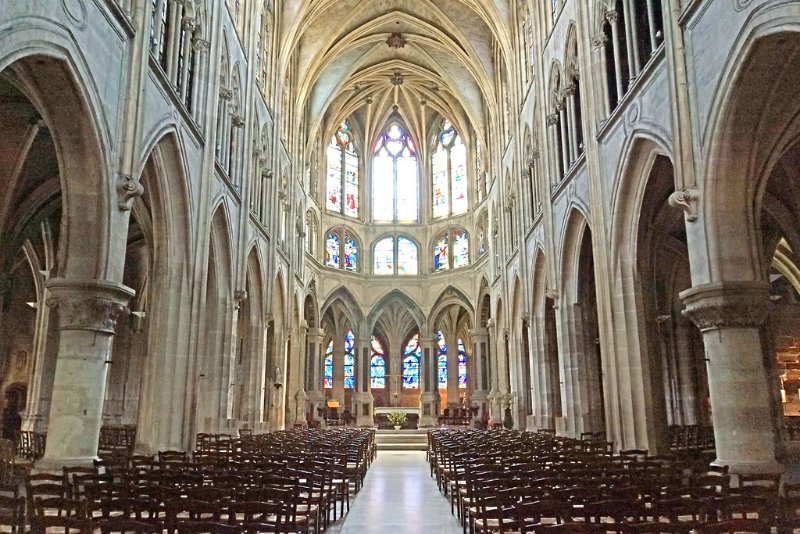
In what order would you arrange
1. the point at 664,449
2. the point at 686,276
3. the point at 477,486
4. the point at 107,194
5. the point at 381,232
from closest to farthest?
the point at 477,486 → the point at 107,194 → the point at 664,449 → the point at 686,276 → the point at 381,232

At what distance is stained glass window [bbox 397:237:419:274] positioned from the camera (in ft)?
159

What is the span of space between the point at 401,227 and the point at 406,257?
2246mm

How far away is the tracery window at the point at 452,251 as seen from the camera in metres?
47.0

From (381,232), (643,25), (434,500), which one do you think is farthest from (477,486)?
(381,232)

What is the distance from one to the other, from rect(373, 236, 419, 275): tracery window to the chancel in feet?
0.54

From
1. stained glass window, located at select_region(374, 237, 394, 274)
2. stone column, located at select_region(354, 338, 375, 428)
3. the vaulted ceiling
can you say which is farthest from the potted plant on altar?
the vaulted ceiling

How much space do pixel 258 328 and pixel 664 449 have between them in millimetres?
18330

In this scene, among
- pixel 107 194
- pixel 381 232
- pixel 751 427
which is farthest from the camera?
pixel 381 232

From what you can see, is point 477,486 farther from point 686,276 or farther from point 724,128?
point 686,276

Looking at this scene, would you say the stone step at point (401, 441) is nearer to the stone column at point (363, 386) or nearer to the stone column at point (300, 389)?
the stone column at point (300, 389)

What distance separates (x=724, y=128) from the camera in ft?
40.5

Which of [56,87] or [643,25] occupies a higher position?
[643,25]

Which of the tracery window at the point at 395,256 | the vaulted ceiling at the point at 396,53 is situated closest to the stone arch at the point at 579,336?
the vaulted ceiling at the point at 396,53

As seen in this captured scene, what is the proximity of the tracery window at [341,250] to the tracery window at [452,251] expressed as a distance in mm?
5855
